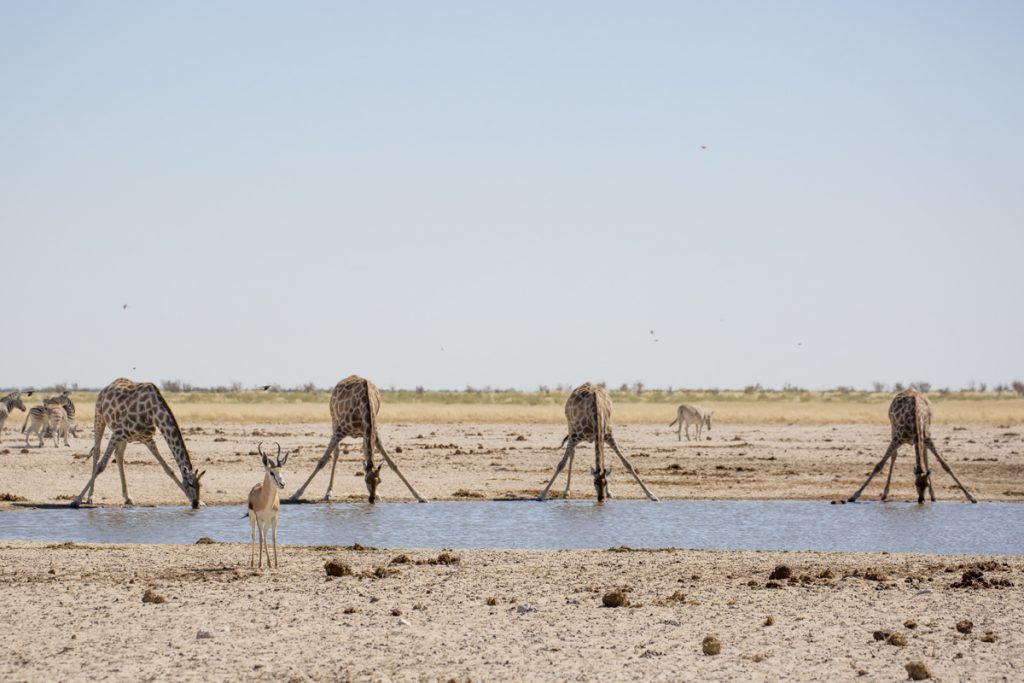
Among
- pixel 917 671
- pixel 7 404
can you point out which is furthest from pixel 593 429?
pixel 7 404

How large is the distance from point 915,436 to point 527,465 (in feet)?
36.6

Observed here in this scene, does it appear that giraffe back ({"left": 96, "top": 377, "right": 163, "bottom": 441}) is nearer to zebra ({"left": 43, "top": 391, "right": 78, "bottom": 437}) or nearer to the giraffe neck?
the giraffe neck

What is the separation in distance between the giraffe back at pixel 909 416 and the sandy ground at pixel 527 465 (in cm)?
130

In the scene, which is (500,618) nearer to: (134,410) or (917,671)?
(917,671)

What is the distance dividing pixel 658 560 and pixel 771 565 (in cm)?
141

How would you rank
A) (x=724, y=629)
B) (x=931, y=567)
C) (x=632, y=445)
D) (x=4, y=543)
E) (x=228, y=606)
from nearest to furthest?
(x=724, y=629) < (x=228, y=606) < (x=931, y=567) < (x=4, y=543) < (x=632, y=445)

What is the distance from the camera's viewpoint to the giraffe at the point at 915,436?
25.2 m

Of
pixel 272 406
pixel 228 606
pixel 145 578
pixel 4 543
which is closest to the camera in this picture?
pixel 228 606

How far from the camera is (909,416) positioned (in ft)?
84.9

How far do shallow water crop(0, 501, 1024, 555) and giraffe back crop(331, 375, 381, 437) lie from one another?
173cm

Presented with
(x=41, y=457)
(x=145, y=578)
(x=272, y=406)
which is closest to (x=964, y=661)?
(x=145, y=578)

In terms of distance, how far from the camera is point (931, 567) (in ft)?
51.0

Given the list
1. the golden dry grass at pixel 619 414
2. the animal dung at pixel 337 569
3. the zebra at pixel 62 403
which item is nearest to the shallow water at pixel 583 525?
the animal dung at pixel 337 569

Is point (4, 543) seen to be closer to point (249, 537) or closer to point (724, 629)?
point (249, 537)
